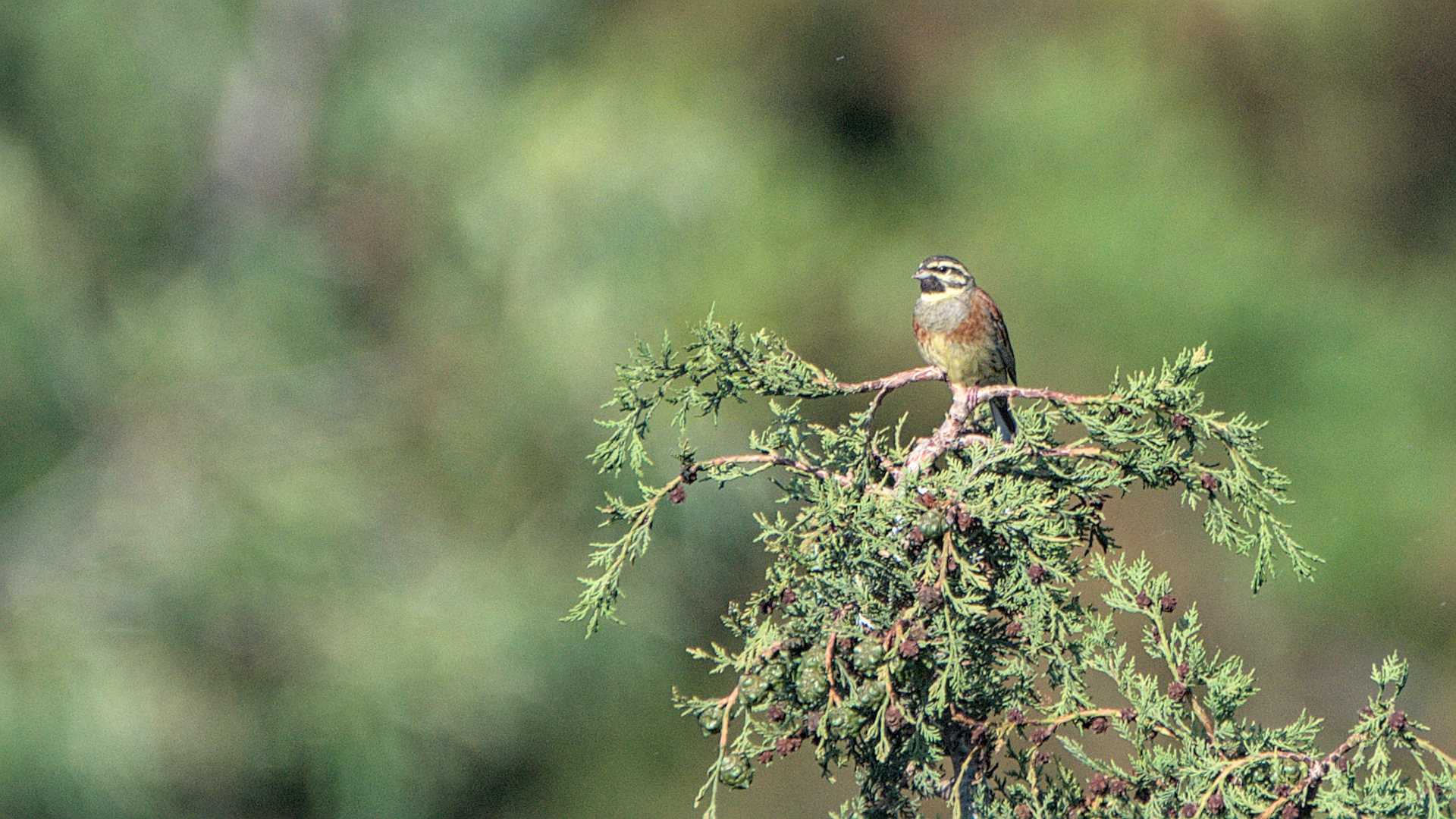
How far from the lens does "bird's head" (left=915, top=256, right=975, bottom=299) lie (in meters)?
3.30

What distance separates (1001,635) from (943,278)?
1899 millimetres

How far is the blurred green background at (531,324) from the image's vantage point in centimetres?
598

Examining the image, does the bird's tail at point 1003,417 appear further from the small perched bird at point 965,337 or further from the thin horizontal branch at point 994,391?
the thin horizontal branch at point 994,391

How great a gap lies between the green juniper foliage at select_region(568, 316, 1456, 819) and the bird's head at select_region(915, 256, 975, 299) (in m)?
1.55

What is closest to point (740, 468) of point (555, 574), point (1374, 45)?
point (555, 574)

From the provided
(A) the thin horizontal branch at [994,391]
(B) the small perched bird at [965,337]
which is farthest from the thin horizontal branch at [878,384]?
(B) the small perched bird at [965,337]

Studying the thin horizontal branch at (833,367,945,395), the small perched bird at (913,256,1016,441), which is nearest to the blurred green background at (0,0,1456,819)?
the small perched bird at (913,256,1016,441)

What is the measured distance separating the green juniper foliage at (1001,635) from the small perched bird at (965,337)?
1.34 meters

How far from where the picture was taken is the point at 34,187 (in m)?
6.30

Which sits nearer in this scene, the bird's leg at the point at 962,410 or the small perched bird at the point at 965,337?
the bird's leg at the point at 962,410

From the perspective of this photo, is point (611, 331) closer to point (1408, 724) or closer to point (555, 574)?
point (555, 574)

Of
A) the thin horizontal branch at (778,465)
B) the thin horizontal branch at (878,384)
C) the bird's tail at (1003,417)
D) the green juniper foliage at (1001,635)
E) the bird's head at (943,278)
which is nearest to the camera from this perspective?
the green juniper foliage at (1001,635)

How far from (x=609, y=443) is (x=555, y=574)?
14.7 feet

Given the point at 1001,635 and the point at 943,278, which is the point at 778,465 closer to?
the point at 1001,635
